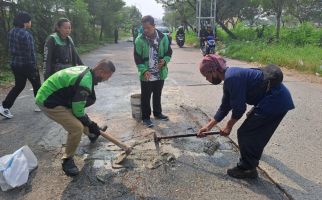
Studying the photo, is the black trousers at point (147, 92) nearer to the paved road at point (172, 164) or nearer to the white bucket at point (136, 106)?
the white bucket at point (136, 106)

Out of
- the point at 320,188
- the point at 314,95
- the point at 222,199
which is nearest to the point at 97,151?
the point at 222,199

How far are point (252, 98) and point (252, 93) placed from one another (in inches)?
3.2

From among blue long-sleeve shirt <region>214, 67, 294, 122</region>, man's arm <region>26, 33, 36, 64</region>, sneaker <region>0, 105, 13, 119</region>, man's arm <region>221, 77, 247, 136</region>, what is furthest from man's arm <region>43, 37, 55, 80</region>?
man's arm <region>221, 77, 247, 136</region>

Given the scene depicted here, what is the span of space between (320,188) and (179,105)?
13.0 ft

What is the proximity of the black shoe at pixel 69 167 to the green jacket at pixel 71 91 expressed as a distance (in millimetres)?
516

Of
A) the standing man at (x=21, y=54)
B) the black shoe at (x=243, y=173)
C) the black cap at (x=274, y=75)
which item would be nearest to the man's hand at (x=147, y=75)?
the standing man at (x=21, y=54)

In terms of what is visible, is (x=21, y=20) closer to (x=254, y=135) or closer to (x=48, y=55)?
(x=48, y=55)

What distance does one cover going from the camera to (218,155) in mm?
4828

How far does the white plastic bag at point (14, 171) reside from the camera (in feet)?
12.8

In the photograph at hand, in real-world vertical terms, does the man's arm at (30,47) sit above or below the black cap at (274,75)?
above

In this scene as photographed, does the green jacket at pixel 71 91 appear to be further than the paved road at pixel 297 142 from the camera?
No

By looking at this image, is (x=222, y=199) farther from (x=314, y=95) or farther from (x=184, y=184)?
(x=314, y=95)

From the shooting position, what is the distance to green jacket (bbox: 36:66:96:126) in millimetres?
3826

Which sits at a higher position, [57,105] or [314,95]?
[57,105]
